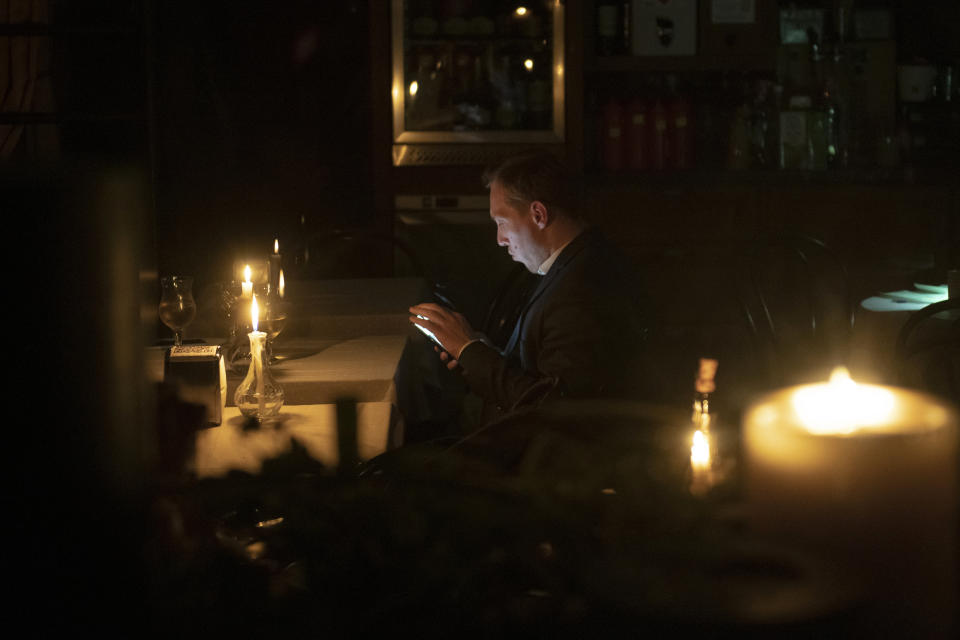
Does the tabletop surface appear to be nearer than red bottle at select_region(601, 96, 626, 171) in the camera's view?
Yes

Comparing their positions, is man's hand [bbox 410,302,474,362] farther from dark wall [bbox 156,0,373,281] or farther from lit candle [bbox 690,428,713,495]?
dark wall [bbox 156,0,373,281]

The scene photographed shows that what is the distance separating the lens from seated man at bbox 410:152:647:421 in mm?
Result: 1756

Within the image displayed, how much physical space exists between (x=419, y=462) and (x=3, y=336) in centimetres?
23

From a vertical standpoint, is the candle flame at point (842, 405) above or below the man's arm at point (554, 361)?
above

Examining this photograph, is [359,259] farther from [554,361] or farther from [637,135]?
[554,361]

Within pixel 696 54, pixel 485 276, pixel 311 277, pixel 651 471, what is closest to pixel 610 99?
pixel 696 54

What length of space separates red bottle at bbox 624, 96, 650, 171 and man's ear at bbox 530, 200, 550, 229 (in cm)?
271

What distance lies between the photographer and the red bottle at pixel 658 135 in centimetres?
480

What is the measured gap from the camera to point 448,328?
2027mm

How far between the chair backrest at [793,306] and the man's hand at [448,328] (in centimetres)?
66

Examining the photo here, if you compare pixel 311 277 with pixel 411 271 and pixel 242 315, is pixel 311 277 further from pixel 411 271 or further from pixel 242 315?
pixel 242 315

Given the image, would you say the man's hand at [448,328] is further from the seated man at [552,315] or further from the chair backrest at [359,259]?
the chair backrest at [359,259]

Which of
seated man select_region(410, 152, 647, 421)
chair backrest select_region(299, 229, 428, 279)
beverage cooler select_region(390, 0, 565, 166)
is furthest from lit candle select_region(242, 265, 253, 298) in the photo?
beverage cooler select_region(390, 0, 565, 166)

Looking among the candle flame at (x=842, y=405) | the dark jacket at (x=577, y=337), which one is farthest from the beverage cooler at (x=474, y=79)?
the candle flame at (x=842, y=405)
